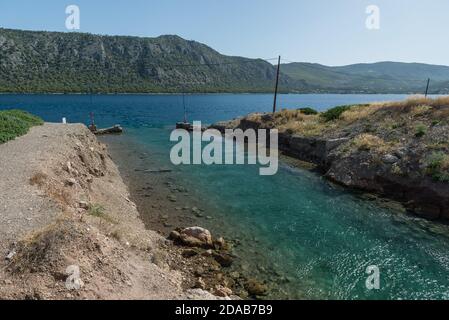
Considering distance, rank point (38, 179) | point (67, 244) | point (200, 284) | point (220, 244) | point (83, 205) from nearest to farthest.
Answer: point (67, 244) → point (200, 284) → point (83, 205) → point (220, 244) → point (38, 179)

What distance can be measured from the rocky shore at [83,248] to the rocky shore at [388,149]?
1576 centimetres

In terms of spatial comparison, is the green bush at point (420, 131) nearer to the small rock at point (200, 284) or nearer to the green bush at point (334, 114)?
the green bush at point (334, 114)

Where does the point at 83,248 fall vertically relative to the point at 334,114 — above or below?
below

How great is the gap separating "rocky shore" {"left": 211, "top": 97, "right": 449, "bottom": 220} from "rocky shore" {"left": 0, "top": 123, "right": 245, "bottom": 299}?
621 inches

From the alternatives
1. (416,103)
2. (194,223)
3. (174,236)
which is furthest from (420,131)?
(174,236)

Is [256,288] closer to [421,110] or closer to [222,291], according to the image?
[222,291]

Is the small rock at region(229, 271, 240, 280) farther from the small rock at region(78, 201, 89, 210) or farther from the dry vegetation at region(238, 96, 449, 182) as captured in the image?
the dry vegetation at region(238, 96, 449, 182)

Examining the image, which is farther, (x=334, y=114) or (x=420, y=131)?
(x=334, y=114)

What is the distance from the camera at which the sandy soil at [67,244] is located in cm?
959

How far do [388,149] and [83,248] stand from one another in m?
27.0

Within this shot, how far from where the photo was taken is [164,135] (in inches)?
2234

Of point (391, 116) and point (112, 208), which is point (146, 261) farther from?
point (391, 116)

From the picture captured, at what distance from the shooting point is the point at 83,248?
10.8 meters
